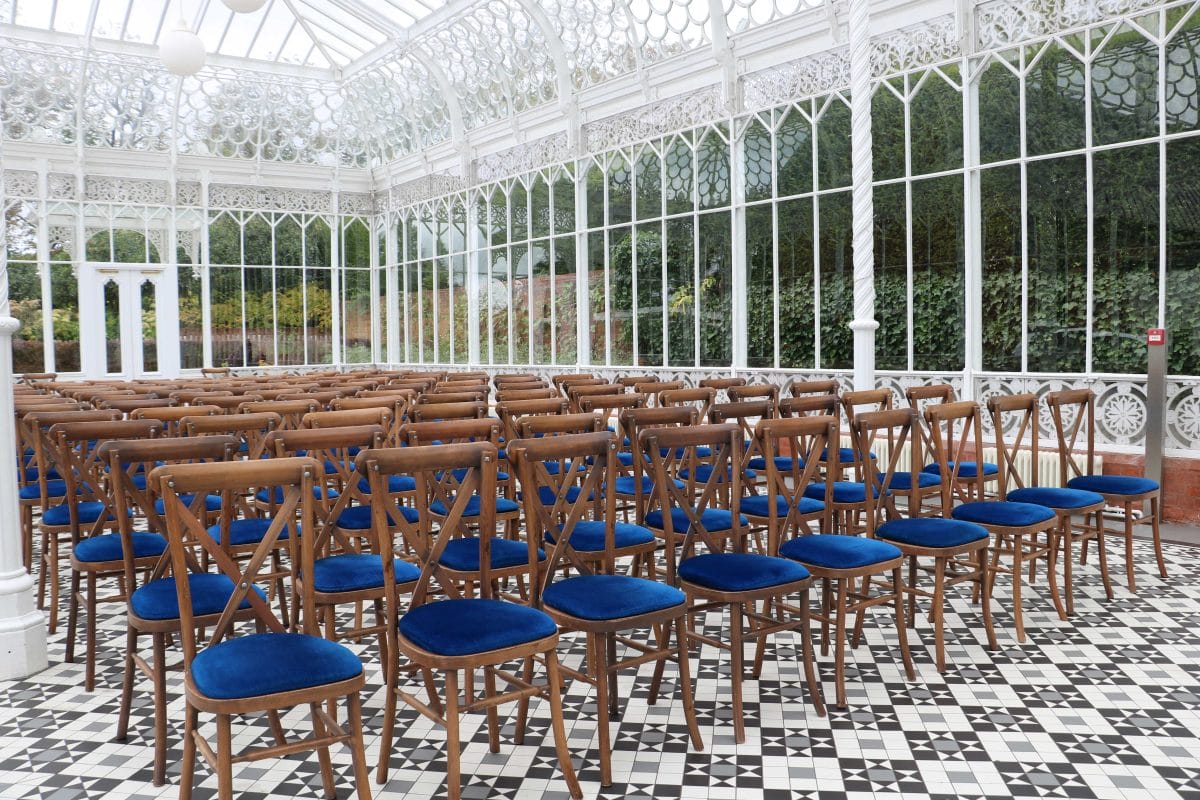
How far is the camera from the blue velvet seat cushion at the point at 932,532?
4039 millimetres

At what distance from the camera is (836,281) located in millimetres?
9641

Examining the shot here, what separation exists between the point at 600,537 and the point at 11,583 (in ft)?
8.70

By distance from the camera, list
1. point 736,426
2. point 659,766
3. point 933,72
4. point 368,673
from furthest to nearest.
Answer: point 933,72 < point 368,673 < point 736,426 < point 659,766

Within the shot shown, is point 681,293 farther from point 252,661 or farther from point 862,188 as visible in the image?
point 252,661

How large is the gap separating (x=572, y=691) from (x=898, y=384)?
6062 mm

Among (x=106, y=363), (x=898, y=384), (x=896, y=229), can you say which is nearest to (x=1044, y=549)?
(x=898, y=384)

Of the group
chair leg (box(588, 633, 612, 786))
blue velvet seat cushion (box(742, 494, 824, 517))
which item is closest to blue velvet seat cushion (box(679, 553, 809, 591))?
chair leg (box(588, 633, 612, 786))

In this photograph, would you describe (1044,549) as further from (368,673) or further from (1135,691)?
(368,673)

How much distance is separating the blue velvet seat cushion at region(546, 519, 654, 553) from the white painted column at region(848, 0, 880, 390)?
11.7 feet

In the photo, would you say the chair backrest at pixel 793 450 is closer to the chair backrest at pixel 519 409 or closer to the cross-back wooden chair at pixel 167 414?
the chair backrest at pixel 519 409

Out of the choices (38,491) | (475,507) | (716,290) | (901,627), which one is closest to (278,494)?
(475,507)

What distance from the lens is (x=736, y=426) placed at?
3574 mm

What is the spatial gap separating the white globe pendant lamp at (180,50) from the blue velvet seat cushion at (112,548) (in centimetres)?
739

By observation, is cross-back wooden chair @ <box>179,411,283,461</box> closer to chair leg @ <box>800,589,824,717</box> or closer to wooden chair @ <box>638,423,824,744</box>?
wooden chair @ <box>638,423,824,744</box>
